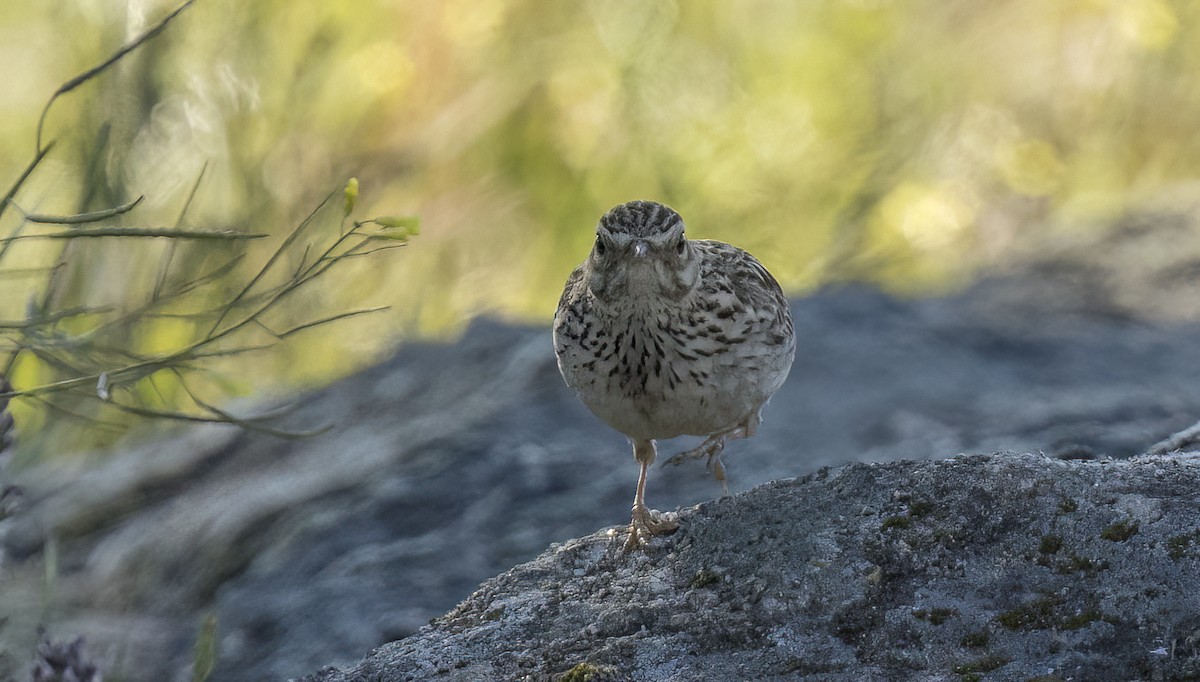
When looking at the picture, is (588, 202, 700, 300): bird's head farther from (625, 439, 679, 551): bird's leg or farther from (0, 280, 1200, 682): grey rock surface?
(0, 280, 1200, 682): grey rock surface

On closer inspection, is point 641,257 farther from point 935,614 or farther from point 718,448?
point 718,448

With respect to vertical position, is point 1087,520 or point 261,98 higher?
point 261,98

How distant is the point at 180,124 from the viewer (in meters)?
6.12

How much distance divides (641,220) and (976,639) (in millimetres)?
1600

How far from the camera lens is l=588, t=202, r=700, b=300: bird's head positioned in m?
3.76

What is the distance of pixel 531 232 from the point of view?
7.29 m

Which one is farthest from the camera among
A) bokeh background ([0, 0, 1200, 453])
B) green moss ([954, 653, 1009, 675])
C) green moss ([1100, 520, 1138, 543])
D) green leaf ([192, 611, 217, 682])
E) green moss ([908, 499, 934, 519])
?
bokeh background ([0, 0, 1200, 453])

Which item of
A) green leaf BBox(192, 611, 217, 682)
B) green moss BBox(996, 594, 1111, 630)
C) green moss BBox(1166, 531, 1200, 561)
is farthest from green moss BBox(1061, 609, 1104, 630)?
green leaf BBox(192, 611, 217, 682)

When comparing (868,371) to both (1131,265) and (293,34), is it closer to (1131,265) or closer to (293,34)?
(1131,265)

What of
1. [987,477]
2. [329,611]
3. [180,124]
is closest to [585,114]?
[180,124]

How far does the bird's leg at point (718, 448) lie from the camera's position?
15.4 feet

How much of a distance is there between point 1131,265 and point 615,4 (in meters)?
3.34

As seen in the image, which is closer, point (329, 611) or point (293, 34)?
point (329, 611)

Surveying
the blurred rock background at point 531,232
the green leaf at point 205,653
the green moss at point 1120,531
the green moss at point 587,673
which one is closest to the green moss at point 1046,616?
the green moss at point 1120,531
